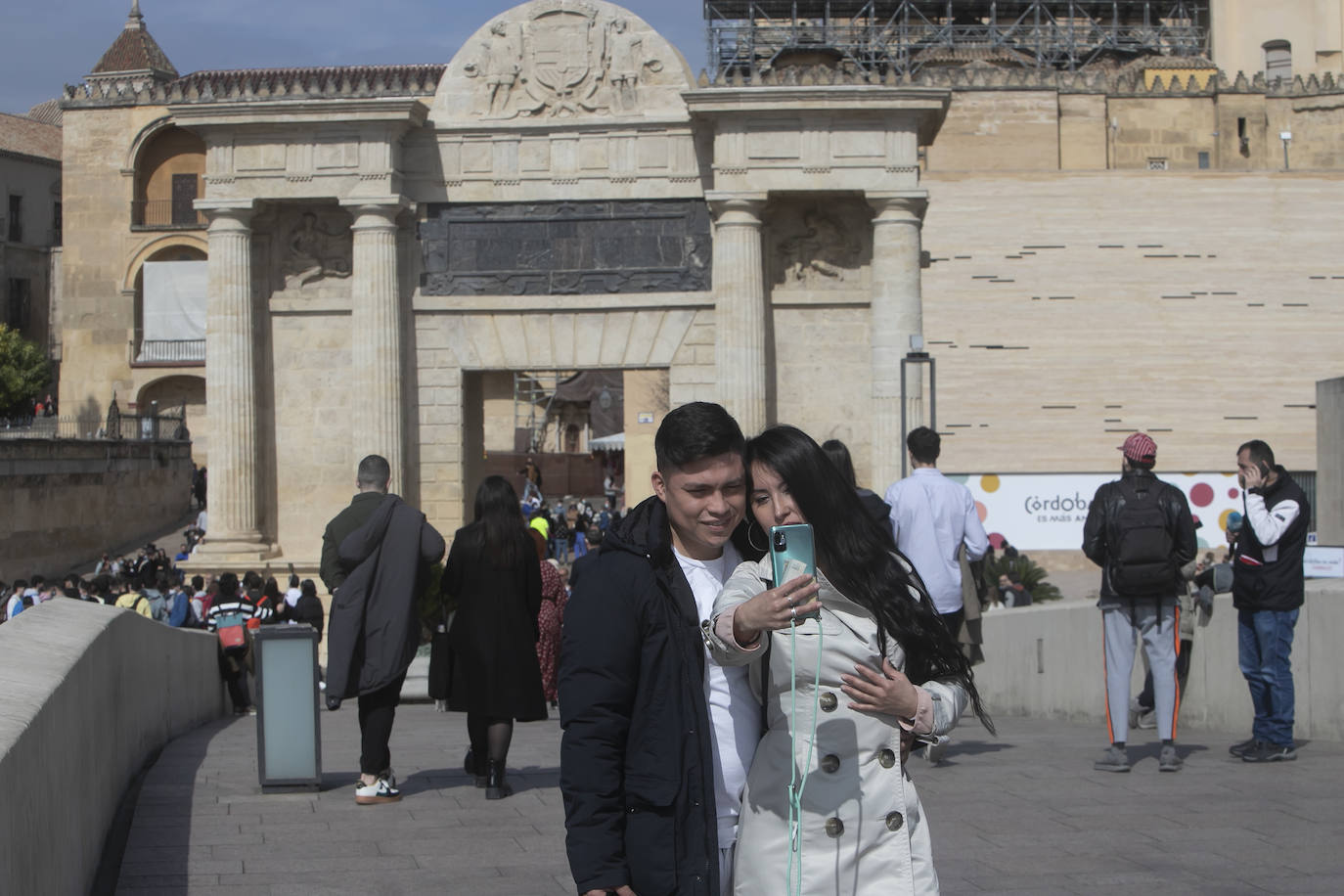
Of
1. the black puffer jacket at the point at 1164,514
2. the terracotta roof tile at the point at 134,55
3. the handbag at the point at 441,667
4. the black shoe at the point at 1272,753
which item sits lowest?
the black shoe at the point at 1272,753

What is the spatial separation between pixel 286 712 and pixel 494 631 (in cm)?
121

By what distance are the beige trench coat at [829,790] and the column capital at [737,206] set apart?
1587cm

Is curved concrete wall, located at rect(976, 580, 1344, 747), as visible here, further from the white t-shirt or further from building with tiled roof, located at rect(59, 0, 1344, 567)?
the white t-shirt

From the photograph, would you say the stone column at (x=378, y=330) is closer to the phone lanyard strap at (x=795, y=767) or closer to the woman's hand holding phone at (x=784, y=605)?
the phone lanyard strap at (x=795, y=767)

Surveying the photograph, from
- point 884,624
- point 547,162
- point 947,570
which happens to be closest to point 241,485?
point 547,162

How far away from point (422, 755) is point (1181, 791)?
4926mm

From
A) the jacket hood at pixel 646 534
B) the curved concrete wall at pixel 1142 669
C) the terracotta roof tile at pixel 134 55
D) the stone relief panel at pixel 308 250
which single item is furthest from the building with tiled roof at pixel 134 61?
the jacket hood at pixel 646 534

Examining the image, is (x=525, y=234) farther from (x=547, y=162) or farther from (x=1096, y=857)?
(x=1096, y=857)

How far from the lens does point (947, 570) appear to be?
31.2 feet

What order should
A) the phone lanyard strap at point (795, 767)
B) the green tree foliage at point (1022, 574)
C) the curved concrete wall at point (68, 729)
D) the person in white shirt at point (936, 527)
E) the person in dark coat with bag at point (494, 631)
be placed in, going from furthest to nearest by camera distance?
1. the green tree foliage at point (1022, 574)
2. the person in white shirt at point (936, 527)
3. the person in dark coat with bag at point (494, 631)
4. the curved concrete wall at point (68, 729)
5. the phone lanyard strap at point (795, 767)

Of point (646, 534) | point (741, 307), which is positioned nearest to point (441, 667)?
point (646, 534)

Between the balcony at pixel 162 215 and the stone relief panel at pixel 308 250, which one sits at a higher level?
the balcony at pixel 162 215

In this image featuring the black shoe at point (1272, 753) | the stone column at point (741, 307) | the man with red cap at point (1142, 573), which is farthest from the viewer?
the stone column at point (741, 307)

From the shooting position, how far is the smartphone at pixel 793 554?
344cm
